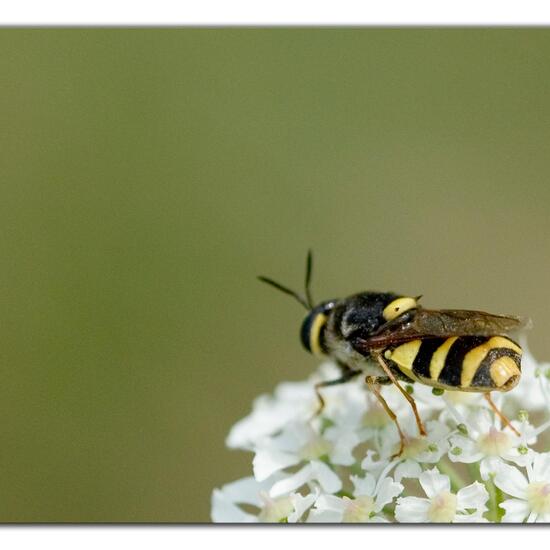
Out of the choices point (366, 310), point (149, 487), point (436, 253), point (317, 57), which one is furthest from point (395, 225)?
point (366, 310)

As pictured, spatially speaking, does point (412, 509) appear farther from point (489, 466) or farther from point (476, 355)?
point (476, 355)

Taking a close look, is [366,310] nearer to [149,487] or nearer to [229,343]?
[149,487]

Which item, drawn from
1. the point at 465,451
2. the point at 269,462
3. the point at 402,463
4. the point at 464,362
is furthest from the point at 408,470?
→ the point at 269,462

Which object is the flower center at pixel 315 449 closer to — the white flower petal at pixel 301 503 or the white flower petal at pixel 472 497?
the white flower petal at pixel 301 503

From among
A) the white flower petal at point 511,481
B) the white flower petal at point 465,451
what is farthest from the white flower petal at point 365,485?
the white flower petal at point 511,481

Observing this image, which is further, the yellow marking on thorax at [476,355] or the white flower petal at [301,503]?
the white flower petal at [301,503]

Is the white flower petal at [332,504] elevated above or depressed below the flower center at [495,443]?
below

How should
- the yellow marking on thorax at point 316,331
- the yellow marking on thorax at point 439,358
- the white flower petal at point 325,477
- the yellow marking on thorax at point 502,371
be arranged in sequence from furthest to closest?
the yellow marking on thorax at point 316,331, the white flower petal at point 325,477, the yellow marking on thorax at point 439,358, the yellow marking on thorax at point 502,371
